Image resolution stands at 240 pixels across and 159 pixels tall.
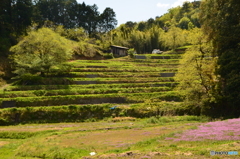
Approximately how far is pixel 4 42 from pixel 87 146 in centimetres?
4331

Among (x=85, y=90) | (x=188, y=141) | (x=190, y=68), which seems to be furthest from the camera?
(x=85, y=90)

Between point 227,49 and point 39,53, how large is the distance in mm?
36276

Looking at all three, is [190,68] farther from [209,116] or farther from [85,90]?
[85,90]

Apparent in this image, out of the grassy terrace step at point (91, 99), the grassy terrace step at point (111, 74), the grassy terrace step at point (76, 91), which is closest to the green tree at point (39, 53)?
the grassy terrace step at point (111, 74)

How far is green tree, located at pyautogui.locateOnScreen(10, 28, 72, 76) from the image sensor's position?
40.1 metres

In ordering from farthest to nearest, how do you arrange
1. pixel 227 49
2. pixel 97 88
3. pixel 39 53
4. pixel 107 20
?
1. pixel 107 20
2. pixel 39 53
3. pixel 97 88
4. pixel 227 49

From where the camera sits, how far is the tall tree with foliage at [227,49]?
28594 mm

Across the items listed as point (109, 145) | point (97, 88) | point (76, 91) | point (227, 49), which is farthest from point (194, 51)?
point (109, 145)

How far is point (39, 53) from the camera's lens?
4409cm

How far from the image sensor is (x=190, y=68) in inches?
1294

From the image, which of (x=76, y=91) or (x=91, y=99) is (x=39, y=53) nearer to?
(x=76, y=91)

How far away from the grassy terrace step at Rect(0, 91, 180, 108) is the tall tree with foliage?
1036 centimetres

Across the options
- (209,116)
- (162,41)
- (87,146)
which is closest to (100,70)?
(209,116)

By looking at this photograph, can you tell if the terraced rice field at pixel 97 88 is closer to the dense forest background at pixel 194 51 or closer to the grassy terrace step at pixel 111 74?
the grassy terrace step at pixel 111 74
